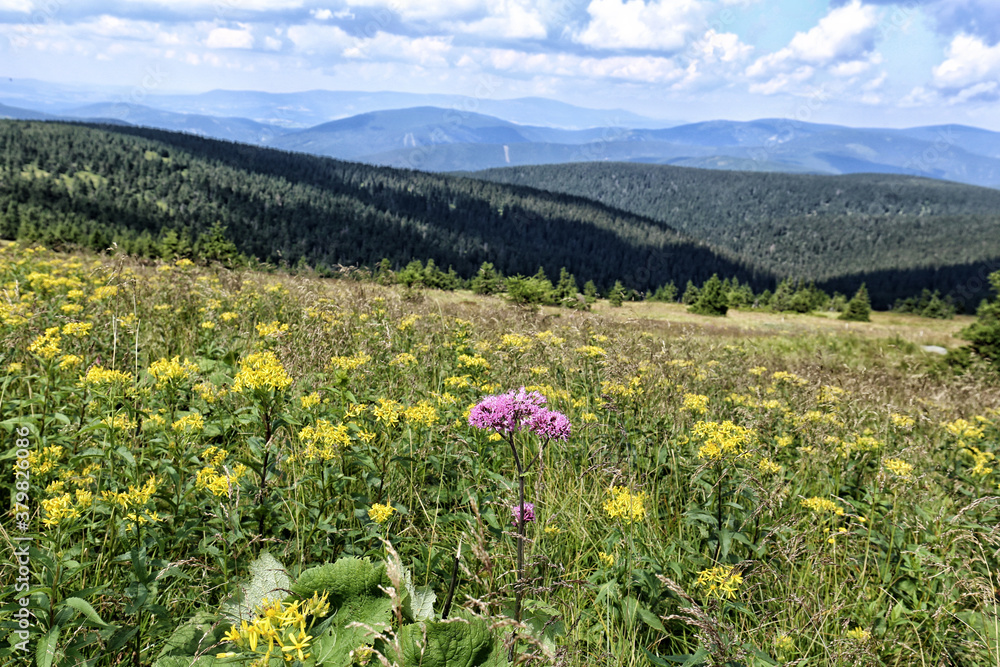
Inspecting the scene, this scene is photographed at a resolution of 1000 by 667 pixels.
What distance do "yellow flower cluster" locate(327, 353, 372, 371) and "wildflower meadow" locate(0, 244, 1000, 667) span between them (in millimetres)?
63

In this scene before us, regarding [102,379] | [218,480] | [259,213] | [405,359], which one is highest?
[259,213]

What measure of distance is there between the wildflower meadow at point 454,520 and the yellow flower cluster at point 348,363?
0.06 m

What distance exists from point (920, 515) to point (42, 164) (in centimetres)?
19879

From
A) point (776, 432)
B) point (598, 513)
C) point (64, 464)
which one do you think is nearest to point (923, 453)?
point (776, 432)

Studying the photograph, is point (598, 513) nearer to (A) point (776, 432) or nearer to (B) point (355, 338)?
(A) point (776, 432)

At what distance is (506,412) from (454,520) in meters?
1.18

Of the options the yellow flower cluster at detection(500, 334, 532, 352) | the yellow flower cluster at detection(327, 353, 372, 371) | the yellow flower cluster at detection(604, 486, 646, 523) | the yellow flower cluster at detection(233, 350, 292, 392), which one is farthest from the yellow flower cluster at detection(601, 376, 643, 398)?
the yellow flower cluster at detection(233, 350, 292, 392)

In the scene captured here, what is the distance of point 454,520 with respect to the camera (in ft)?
9.82

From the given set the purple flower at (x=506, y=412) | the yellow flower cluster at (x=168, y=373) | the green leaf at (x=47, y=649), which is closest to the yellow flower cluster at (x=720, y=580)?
the purple flower at (x=506, y=412)

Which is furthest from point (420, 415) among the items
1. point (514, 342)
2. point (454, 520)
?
point (514, 342)

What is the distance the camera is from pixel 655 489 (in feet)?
11.6

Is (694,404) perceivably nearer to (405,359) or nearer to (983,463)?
(983,463)

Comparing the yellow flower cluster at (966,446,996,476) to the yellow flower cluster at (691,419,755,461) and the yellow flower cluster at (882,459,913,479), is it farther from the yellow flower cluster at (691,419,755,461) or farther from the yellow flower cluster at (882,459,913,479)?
the yellow flower cluster at (691,419,755,461)

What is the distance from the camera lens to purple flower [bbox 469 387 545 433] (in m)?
2.17
